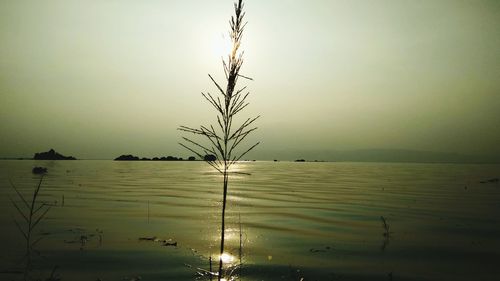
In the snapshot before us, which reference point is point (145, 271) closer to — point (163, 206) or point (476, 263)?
point (476, 263)

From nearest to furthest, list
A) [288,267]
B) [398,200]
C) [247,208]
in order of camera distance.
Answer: [288,267] < [247,208] < [398,200]

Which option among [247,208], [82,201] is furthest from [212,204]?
[82,201]

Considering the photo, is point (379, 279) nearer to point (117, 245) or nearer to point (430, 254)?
point (430, 254)

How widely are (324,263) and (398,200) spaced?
1536 centimetres

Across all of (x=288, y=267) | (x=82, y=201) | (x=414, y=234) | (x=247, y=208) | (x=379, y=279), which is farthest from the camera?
(x=82, y=201)

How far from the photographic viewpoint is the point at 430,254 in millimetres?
9961

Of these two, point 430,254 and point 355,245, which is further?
point 355,245

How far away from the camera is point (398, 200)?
2219 centimetres

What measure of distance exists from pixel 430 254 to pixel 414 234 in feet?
8.75

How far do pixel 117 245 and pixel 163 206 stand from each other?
842cm

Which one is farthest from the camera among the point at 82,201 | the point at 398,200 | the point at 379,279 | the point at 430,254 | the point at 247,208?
the point at 398,200

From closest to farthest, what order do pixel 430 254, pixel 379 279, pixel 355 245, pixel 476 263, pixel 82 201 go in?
pixel 379 279, pixel 476 263, pixel 430 254, pixel 355 245, pixel 82 201

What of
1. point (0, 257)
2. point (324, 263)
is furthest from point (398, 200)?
point (0, 257)

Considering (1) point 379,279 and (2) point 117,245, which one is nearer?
(1) point 379,279
